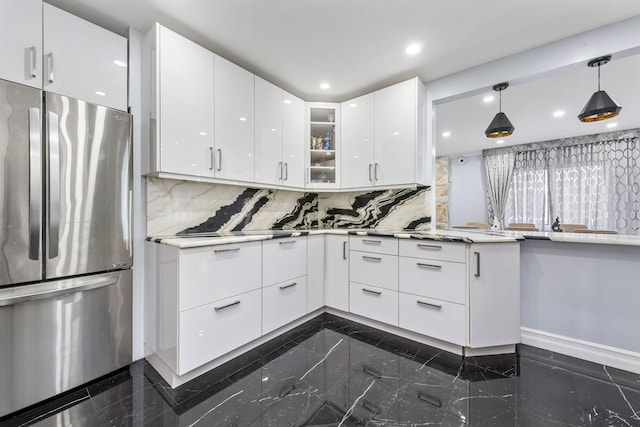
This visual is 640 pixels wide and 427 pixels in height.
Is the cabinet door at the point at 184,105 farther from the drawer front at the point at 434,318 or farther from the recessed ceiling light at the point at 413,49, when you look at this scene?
the drawer front at the point at 434,318

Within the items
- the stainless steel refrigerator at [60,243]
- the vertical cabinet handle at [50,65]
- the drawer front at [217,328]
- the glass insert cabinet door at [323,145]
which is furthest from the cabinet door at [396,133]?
the vertical cabinet handle at [50,65]

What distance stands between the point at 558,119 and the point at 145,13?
5574mm

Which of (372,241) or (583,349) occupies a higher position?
(372,241)

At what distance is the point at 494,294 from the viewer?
1931mm

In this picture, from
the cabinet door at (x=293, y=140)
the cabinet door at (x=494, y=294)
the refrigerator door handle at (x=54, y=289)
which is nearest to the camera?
the refrigerator door handle at (x=54, y=289)

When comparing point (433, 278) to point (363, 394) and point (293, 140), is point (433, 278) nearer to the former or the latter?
point (363, 394)

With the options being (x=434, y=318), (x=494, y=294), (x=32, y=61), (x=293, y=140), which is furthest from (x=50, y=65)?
(x=494, y=294)

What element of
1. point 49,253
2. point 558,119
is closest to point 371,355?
point 49,253

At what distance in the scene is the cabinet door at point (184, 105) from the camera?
69.6 inches

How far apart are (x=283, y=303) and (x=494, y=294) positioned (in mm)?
1660

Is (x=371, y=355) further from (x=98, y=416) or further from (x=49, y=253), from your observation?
(x=49, y=253)

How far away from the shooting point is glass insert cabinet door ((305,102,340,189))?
2.96 metres

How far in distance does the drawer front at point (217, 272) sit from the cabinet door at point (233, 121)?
65 cm

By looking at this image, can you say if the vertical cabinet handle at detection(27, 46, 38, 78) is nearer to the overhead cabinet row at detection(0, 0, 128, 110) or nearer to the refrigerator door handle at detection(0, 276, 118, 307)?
the overhead cabinet row at detection(0, 0, 128, 110)
